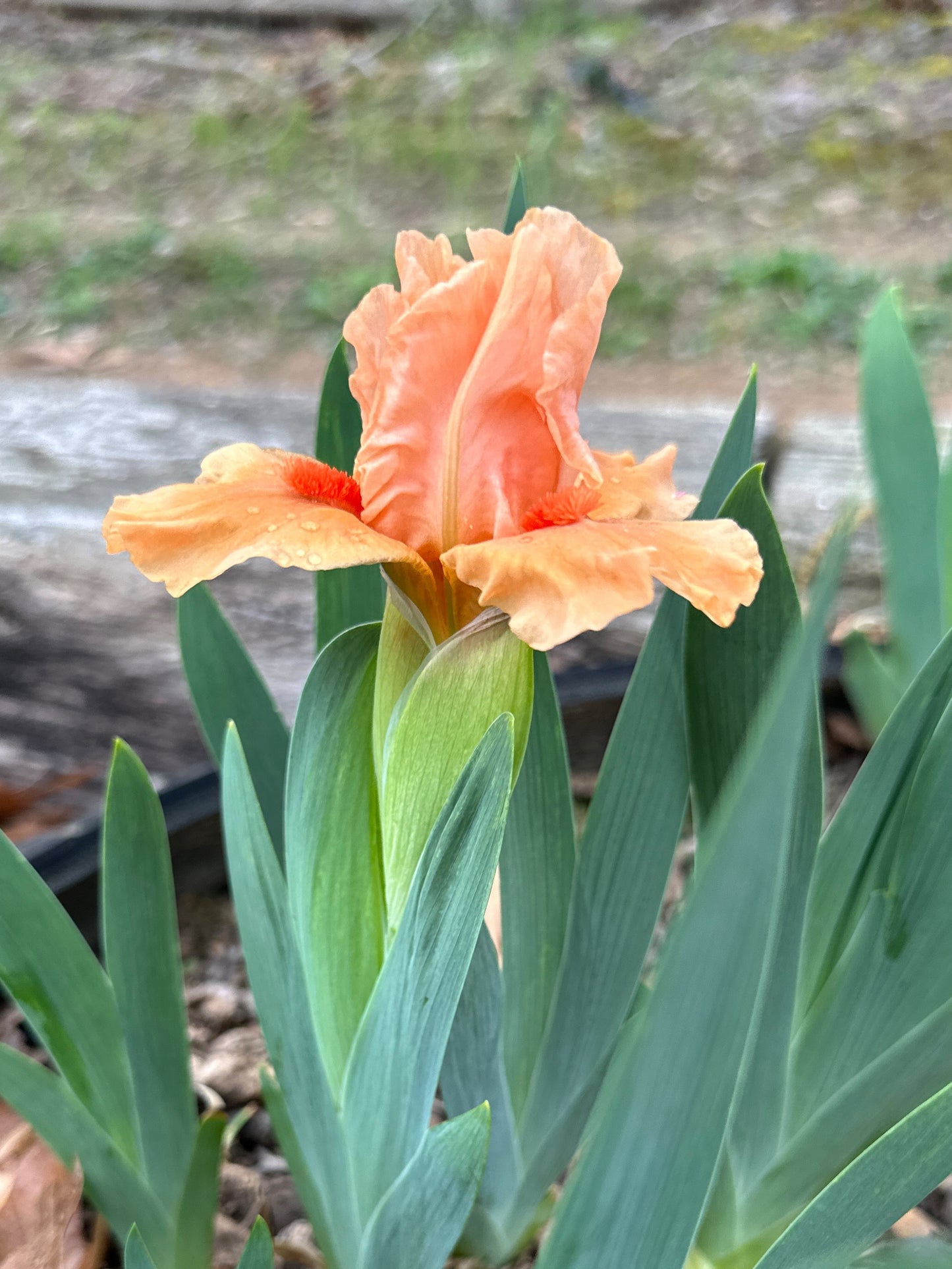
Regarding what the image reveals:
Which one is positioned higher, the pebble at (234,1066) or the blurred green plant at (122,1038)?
the blurred green plant at (122,1038)

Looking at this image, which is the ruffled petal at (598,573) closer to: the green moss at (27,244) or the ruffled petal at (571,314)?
the ruffled petal at (571,314)

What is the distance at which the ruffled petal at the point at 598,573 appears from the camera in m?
0.36

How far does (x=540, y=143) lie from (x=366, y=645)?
235 cm

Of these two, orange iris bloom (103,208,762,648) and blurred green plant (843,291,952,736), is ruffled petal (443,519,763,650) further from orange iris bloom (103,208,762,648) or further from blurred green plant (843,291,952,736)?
blurred green plant (843,291,952,736)

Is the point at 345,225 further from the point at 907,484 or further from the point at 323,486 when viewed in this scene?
the point at 323,486

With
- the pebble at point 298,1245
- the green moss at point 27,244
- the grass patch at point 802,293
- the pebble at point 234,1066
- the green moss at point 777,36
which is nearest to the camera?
the pebble at point 298,1245

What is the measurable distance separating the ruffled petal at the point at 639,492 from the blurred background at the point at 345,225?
0.74m

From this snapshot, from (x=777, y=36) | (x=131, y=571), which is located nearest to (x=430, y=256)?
(x=131, y=571)

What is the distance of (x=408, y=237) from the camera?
44cm

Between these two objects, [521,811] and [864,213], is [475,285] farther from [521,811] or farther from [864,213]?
[864,213]

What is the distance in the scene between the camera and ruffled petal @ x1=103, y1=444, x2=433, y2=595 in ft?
1.28

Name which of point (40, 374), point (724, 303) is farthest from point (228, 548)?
point (724, 303)

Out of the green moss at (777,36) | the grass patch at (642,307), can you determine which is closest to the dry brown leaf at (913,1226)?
the grass patch at (642,307)

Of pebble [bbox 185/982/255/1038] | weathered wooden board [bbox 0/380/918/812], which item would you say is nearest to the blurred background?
weathered wooden board [bbox 0/380/918/812]
